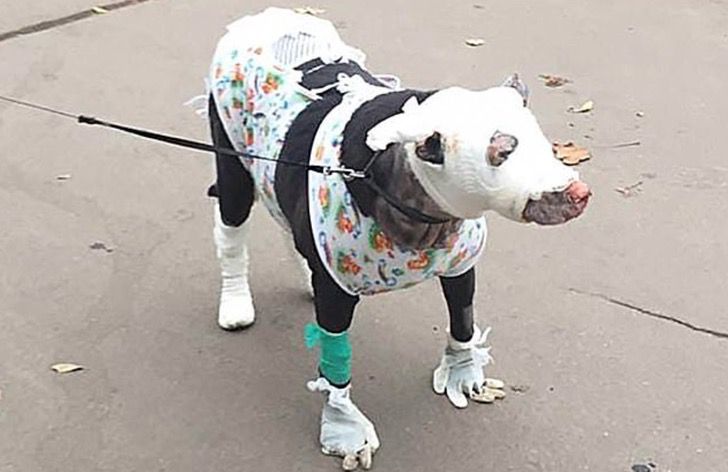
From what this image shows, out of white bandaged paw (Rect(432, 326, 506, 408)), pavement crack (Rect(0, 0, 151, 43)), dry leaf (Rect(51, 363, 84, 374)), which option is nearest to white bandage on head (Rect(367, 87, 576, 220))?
white bandaged paw (Rect(432, 326, 506, 408))

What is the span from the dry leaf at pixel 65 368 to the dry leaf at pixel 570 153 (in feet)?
6.33

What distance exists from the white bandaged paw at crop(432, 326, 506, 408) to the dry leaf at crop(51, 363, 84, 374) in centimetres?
90

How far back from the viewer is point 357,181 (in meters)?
2.52

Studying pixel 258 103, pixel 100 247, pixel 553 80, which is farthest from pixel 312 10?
pixel 258 103

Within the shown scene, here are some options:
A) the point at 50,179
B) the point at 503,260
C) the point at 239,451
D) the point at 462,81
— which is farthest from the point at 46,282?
the point at 462,81

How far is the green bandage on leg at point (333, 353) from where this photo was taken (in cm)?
277

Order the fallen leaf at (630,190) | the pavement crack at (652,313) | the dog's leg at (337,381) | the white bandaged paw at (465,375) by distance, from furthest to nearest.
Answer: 1. the fallen leaf at (630,190)
2. the pavement crack at (652,313)
3. the white bandaged paw at (465,375)
4. the dog's leg at (337,381)

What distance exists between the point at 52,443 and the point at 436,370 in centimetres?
93

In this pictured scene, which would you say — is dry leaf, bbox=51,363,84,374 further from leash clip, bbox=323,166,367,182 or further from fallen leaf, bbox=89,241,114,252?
leash clip, bbox=323,166,367,182

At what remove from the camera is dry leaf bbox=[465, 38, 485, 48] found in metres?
5.61

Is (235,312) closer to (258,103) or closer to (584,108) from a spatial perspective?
(258,103)

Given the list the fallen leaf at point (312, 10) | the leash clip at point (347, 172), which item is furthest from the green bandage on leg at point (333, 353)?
the fallen leaf at point (312, 10)

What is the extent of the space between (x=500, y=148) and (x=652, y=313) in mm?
1394

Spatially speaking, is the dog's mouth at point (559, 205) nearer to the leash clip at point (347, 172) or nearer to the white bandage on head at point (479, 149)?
the white bandage on head at point (479, 149)
